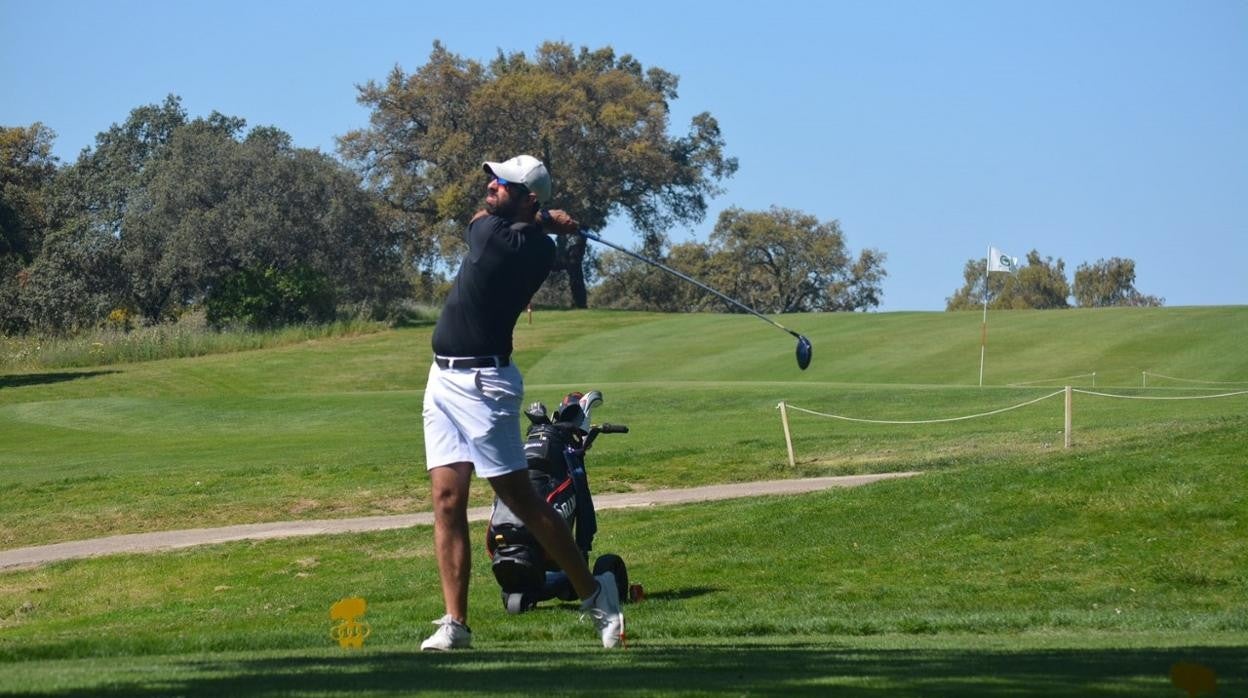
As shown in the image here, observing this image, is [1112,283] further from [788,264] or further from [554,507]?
[554,507]

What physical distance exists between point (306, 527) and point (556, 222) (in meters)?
10.5

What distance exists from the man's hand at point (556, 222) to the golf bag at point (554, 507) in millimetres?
2823

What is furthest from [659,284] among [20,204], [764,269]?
[20,204]

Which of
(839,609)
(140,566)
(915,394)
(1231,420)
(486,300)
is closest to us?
(486,300)

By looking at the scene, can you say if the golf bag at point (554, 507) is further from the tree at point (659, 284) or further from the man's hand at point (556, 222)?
the tree at point (659, 284)

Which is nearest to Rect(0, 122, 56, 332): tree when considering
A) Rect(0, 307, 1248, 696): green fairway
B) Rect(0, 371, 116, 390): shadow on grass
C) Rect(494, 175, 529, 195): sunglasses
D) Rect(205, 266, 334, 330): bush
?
Rect(0, 371, 116, 390): shadow on grass

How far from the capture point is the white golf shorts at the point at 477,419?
7.47 m

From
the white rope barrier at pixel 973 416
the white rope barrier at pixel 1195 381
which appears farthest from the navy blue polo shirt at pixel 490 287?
the white rope barrier at pixel 1195 381

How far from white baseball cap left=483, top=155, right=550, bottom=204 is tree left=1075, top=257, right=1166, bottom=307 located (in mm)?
116086

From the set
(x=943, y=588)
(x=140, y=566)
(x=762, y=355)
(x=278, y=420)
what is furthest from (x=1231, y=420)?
(x=762, y=355)

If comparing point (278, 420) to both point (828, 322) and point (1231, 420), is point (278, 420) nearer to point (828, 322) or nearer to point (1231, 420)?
point (1231, 420)

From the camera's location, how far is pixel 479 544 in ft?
50.3

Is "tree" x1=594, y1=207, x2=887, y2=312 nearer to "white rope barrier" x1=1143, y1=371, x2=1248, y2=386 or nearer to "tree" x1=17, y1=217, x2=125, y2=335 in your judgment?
"tree" x1=17, y1=217, x2=125, y2=335

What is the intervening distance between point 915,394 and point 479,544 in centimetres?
1787
